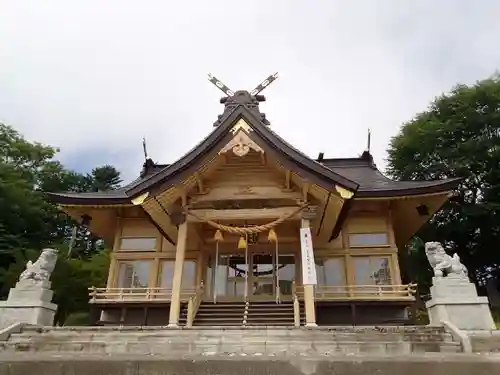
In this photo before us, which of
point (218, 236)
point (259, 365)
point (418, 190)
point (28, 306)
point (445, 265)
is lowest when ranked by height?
point (259, 365)

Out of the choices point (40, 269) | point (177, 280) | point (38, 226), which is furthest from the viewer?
point (38, 226)

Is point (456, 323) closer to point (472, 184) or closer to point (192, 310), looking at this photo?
point (192, 310)

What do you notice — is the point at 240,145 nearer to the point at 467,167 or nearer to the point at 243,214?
the point at 243,214

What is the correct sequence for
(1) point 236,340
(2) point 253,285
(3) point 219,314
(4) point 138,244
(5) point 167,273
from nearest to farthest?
(1) point 236,340, (3) point 219,314, (2) point 253,285, (5) point 167,273, (4) point 138,244

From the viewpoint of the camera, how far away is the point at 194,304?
1347cm

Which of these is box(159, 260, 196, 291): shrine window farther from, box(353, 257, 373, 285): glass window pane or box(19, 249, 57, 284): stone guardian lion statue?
box(353, 257, 373, 285): glass window pane

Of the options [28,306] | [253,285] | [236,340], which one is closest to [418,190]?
[253,285]

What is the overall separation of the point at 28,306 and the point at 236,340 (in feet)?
19.1

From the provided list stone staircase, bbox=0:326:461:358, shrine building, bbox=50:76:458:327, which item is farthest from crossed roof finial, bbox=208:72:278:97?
stone staircase, bbox=0:326:461:358

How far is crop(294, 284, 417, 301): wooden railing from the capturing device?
1404cm

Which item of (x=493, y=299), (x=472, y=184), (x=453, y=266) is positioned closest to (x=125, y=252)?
(x=453, y=266)

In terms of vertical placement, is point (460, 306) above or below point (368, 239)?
below

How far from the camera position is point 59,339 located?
9102 millimetres

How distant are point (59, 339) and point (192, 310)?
4545 millimetres
